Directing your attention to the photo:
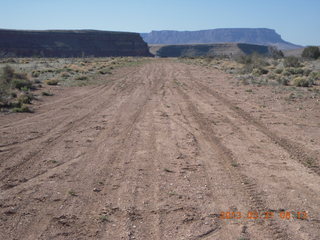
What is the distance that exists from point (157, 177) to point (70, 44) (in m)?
123

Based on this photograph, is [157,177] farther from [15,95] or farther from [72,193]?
[15,95]

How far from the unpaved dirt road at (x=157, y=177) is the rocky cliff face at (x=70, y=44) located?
8547 centimetres

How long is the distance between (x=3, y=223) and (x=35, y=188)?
140 cm

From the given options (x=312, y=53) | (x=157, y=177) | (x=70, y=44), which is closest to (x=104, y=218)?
(x=157, y=177)

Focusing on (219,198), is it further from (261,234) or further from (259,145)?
(259,145)

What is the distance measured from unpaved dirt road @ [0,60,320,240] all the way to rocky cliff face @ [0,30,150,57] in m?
85.5

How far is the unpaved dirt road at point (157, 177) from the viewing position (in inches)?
222

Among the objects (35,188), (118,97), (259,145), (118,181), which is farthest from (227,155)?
(118,97)

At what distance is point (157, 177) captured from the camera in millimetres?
7695

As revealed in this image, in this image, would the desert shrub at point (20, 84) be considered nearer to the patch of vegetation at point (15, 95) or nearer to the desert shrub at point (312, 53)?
the patch of vegetation at point (15, 95)

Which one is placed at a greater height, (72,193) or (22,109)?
(22,109)
